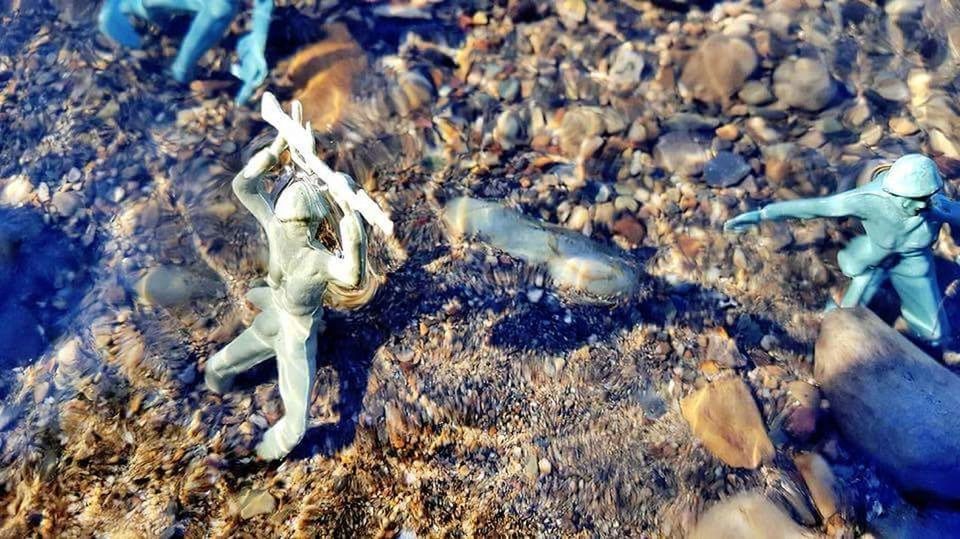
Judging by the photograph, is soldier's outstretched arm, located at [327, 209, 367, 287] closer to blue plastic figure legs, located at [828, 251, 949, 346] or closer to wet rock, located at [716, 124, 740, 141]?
blue plastic figure legs, located at [828, 251, 949, 346]

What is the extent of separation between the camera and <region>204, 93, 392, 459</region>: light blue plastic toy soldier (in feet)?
7.87

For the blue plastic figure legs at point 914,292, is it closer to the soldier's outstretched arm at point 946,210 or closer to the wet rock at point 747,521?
the soldier's outstretched arm at point 946,210

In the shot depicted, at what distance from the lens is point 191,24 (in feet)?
16.0

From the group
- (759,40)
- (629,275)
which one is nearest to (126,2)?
(629,275)

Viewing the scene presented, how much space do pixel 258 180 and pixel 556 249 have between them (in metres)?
1.85

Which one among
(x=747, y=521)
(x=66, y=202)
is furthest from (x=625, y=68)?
(x=66, y=202)

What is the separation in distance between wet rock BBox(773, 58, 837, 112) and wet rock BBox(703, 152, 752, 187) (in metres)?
0.72

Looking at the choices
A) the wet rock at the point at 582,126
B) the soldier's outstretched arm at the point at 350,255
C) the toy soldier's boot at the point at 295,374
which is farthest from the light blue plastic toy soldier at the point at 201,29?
the soldier's outstretched arm at the point at 350,255

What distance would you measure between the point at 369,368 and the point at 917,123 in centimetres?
420

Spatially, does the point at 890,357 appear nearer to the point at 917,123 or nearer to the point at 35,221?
the point at 917,123

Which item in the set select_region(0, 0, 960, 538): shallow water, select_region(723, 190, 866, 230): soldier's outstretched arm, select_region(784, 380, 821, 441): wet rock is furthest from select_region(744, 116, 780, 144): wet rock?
select_region(784, 380, 821, 441): wet rock

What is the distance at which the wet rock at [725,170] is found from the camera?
4.75 metres

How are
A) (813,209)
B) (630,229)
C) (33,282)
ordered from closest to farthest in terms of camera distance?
(813,209)
(33,282)
(630,229)

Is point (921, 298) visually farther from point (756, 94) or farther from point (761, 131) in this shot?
point (756, 94)
